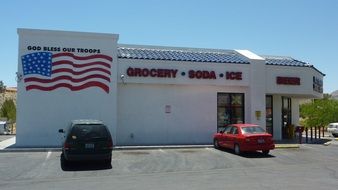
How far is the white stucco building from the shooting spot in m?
23.0

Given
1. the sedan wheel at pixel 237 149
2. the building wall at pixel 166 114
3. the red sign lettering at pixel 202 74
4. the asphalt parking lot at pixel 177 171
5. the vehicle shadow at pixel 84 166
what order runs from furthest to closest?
the red sign lettering at pixel 202 74, the building wall at pixel 166 114, the sedan wheel at pixel 237 149, the vehicle shadow at pixel 84 166, the asphalt parking lot at pixel 177 171

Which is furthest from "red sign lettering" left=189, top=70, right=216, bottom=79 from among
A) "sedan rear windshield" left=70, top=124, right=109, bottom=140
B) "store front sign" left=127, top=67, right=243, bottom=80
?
"sedan rear windshield" left=70, top=124, right=109, bottom=140

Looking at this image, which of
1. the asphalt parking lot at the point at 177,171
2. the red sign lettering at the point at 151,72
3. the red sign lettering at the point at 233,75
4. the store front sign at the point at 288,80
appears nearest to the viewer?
the asphalt parking lot at the point at 177,171

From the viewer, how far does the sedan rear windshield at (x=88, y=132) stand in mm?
16141

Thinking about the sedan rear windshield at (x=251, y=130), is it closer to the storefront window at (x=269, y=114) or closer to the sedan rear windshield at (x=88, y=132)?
the sedan rear windshield at (x=88, y=132)

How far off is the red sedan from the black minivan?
6.73 meters

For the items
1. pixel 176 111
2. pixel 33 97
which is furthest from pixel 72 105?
pixel 176 111

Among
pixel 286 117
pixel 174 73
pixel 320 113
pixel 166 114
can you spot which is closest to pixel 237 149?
pixel 166 114

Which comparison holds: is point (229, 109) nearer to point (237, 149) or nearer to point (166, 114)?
point (166, 114)

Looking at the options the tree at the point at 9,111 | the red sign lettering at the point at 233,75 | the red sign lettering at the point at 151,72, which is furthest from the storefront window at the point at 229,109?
the tree at the point at 9,111

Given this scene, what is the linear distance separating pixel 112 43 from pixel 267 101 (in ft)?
38.3

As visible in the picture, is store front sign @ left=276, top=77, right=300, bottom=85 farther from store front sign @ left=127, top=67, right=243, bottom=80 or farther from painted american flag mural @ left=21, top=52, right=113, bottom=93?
painted american flag mural @ left=21, top=52, right=113, bottom=93

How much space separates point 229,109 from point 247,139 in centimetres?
743

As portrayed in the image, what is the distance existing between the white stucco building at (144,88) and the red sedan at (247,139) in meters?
4.88
